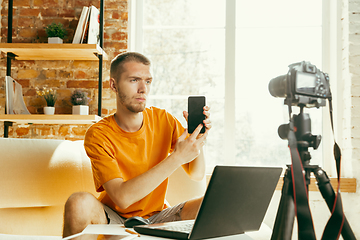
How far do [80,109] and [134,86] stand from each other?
955 mm

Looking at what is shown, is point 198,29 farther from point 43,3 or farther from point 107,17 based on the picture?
point 43,3

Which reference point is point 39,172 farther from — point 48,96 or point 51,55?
point 51,55

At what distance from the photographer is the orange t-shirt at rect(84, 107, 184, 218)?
1308mm

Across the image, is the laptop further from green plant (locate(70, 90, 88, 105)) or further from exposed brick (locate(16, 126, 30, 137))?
exposed brick (locate(16, 126, 30, 137))

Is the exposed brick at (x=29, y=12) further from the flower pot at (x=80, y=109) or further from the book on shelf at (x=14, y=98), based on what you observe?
the flower pot at (x=80, y=109)

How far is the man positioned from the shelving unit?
0.78 metres

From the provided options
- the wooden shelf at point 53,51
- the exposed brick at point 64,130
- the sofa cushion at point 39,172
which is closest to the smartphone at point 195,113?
the sofa cushion at point 39,172

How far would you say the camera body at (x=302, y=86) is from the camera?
97 centimetres

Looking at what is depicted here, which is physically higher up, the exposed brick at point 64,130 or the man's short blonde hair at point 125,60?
the man's short blonde hair at point 125,60

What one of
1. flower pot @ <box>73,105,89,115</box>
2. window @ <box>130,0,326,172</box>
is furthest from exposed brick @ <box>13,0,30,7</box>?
flower pot @ <box>73,105,89,115</box>

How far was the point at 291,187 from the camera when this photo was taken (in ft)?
3.20

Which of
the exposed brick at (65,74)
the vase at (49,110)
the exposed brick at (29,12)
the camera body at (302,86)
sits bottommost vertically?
the vase at (49,110)

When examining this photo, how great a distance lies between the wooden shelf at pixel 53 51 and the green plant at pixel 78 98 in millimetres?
281

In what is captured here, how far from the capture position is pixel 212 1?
2645 mm
